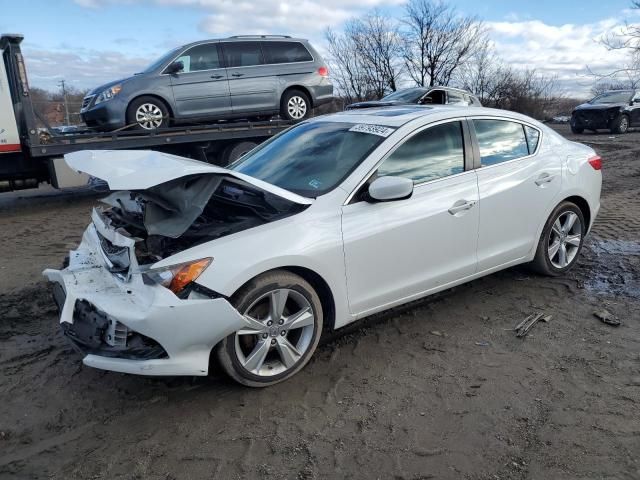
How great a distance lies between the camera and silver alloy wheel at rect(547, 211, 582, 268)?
4.85m

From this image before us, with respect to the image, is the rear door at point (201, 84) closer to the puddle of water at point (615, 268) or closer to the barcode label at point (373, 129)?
the barcode label at point (373, 129)

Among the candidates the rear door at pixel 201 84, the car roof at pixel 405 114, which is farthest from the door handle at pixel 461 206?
the rear door at pixel 201 84

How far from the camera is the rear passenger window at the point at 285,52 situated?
35.3 ft

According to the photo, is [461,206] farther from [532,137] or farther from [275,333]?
[275,333]

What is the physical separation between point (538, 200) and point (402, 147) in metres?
1.48

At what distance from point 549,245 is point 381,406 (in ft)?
8.74

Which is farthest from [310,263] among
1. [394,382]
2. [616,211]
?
[616,211]

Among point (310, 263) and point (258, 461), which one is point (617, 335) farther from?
point (258, 461)

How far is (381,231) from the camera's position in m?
3.55

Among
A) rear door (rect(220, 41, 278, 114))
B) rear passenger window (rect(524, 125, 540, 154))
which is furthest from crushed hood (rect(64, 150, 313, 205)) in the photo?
rear door (rect(220, 41, 278, 114))

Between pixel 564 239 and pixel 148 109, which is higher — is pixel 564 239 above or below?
below

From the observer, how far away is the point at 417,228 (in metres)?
3.71

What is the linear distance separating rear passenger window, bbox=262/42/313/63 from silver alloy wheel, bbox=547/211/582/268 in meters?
7.56

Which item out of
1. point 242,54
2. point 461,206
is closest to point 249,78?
point 242,54
